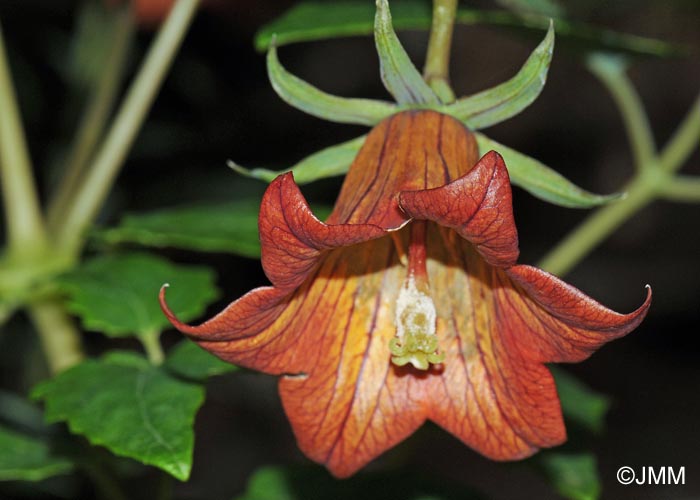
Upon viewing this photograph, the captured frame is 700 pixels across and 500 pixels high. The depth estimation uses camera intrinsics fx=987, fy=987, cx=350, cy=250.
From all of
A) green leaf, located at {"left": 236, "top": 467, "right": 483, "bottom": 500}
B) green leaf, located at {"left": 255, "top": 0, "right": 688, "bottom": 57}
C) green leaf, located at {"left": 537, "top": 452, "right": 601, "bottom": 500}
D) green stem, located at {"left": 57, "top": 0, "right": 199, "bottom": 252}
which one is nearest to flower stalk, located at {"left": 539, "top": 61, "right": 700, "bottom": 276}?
green leaf, located at {"left": 255, "top": 0, "right": 688, "bottom": 57}

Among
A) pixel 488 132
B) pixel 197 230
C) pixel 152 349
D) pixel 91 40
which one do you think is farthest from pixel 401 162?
pixel 488 132

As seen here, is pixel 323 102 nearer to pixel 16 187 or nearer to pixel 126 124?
pixel 126 124

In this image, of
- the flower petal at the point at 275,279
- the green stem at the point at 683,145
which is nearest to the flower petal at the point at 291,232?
the flower petal at the point at 275,279

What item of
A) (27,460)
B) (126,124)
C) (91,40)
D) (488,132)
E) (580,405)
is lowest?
(27,460)

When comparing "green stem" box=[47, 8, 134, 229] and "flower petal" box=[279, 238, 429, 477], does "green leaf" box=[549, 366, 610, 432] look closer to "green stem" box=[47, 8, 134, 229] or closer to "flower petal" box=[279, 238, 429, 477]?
"flower petal" box=[279, 238, 429, 477]

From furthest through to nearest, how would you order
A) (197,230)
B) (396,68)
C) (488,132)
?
(488,132), (197,230), (396,68)

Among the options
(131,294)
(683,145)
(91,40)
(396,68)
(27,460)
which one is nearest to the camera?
(396,68)

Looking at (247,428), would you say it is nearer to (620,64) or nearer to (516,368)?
(620,64)
